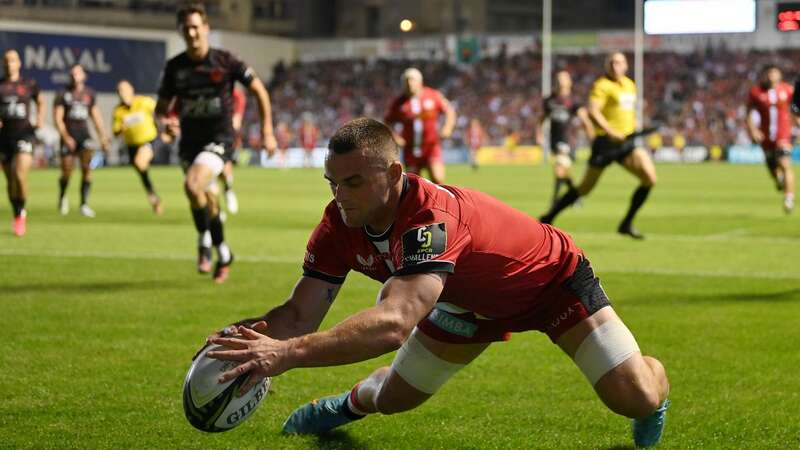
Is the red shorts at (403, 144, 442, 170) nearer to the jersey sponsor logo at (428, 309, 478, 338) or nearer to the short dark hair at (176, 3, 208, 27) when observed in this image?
the short dark hair at (176, 3, 208, 27)

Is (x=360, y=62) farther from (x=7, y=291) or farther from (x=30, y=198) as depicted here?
(x=7, y=291)

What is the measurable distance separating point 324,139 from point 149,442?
192 feet

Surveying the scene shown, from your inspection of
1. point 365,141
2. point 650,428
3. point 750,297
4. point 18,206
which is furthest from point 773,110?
point 365,141

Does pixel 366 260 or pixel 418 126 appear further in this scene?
pixel 418 126

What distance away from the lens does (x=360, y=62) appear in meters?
70.9

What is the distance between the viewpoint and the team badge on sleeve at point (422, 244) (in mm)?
4223

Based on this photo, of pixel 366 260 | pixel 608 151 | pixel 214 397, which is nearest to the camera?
pixel 214 397

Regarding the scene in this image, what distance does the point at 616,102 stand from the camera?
56.5 ft

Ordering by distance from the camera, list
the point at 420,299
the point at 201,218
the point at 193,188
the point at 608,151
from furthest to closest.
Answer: the point at 608,151, the point at 201,218, the point at 193,188, the point at 420,299

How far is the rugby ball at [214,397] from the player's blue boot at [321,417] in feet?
3.46

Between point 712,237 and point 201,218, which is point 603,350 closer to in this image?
point 201,218

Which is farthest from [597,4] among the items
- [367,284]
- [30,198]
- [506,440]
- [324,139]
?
[506,440]

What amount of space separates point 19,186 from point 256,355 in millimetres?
14184

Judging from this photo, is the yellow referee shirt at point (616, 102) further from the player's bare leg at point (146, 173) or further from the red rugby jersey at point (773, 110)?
the player's bare leg at point (146, 173)
